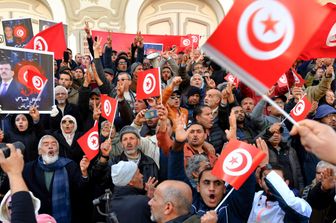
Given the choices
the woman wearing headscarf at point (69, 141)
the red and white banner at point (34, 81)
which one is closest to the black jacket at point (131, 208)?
the woman wearing headscarf at point (69, 141)

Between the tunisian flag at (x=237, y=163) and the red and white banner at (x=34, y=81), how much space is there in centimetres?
295

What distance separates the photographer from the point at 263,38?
7.51 ft

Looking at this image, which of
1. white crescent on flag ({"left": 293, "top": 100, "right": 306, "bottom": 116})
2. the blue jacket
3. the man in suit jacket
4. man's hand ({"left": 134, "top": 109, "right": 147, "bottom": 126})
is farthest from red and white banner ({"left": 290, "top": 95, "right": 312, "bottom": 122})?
the man in suit jacket

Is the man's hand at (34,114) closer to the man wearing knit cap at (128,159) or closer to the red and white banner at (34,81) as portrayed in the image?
the red and white banner at (34,81)

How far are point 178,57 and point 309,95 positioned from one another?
2.43 metres

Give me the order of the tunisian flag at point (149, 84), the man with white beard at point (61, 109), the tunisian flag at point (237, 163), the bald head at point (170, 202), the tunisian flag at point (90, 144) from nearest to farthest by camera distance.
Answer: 1. the bald head at point (170, 202)
2. the tunisian flag at point (237, 163)
3. the tunisian flag at point (90, 144)
4. the tunisian flag at point (149, 84)
5. the man with white beard at point (61, 109)

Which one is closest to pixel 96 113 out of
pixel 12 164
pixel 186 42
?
pixel 12 164

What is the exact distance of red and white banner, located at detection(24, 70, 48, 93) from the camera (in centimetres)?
577

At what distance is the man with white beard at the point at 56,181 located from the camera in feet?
14.9

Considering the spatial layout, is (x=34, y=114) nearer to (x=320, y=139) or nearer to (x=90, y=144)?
(x=90, y=144)

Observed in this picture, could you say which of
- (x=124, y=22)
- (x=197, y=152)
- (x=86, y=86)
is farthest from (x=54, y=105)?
(x=124, y=22)

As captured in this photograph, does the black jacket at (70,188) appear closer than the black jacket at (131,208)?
No

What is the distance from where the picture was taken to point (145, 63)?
8.39m

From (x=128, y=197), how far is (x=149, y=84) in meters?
2.14
